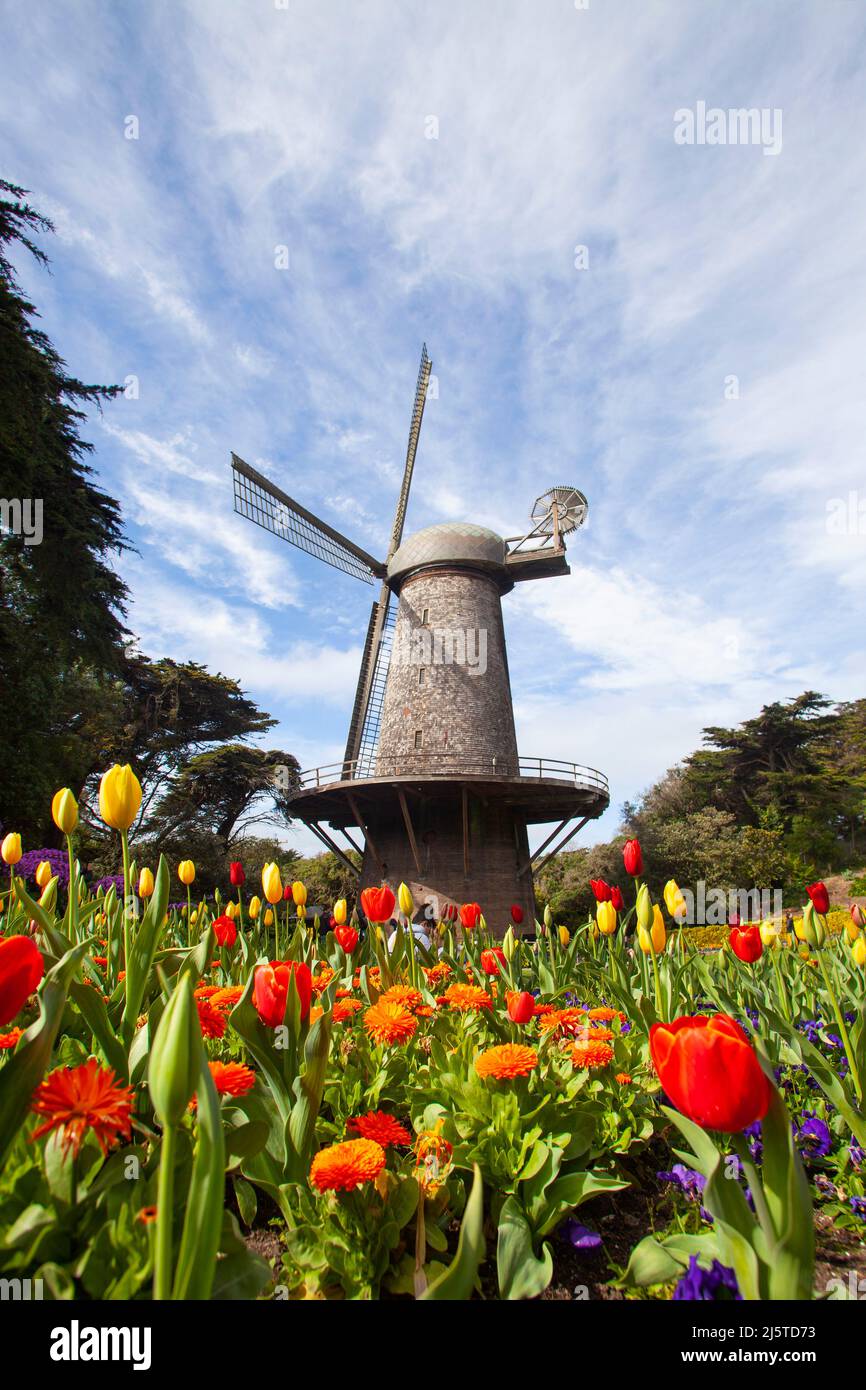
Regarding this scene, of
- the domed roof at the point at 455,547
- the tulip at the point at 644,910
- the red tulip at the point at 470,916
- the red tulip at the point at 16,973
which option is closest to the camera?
the red tulip at the point at 16,973

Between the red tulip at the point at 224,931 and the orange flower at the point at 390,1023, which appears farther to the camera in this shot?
the red tulip at the point at 224,931

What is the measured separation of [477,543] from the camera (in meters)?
17.9

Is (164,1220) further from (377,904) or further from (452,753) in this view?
(452,753)

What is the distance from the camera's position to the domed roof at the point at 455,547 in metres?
17.8

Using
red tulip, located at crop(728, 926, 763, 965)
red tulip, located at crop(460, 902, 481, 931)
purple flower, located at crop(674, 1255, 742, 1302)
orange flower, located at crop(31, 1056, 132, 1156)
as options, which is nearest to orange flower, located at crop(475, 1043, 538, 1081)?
purple flower, located at crop(674, 1255, 742, 1302)

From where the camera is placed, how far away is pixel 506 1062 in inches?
66.4

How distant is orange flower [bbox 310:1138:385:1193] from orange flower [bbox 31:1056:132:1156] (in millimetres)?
395

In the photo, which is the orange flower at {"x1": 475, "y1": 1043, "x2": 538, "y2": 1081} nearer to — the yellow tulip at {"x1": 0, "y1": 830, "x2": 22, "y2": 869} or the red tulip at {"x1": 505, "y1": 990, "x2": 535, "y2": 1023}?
the red tulip at {"x1": 505, "y1": 990, "x2": 535, "y2": 1023}

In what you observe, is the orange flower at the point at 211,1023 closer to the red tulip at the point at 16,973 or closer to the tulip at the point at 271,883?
the red tulip at the point at 16,973

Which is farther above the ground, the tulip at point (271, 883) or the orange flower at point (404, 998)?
the tulip at point (271, 883)

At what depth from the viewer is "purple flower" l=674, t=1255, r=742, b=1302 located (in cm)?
100

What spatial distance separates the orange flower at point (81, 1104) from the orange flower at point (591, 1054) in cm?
128

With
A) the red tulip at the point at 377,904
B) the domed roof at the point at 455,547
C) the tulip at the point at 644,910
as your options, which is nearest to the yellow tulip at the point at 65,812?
the red tulip at the point at 377,904
